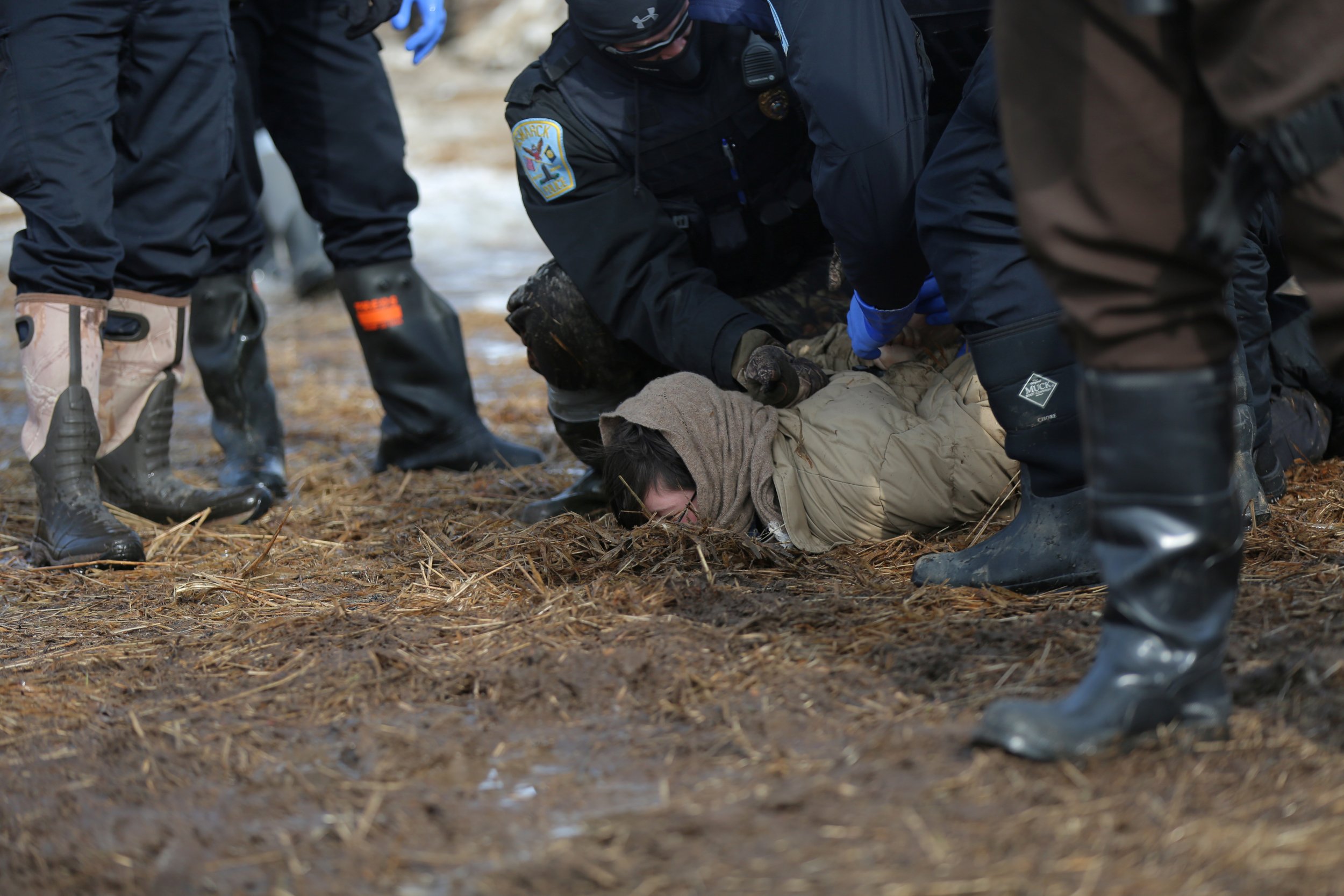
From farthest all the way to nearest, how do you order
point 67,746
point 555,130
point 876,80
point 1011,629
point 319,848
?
→ point 555,130
point 876,80
point 1011,629
point 67,746
point 319,848

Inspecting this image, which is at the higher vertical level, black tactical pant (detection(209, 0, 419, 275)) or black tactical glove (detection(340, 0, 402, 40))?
black tactical glove (detection(340, 0, 402, 40))

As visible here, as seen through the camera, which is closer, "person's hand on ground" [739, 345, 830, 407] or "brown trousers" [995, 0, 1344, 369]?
"brown trousers" [995, 0, 1344, 369]

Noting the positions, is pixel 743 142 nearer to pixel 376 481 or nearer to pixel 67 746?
pixel 376 481

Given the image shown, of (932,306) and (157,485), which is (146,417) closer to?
(157,485)

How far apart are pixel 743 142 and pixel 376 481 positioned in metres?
1.59

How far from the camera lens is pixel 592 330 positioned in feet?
10.9

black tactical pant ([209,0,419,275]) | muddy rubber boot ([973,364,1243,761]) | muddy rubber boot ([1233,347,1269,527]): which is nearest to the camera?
muddy rubber boot ([973,364,1243,761])

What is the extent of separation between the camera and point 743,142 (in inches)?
125

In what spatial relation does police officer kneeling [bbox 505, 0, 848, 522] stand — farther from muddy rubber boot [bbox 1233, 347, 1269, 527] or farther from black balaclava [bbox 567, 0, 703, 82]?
muddy rubber boot [bbox 1233, 347, 1269, 527]

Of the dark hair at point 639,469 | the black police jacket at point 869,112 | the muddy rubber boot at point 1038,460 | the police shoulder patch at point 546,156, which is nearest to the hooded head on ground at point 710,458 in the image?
→ the dark hair at point 639,469

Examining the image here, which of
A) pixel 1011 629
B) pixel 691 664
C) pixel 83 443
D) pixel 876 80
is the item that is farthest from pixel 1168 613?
pixel 83 443

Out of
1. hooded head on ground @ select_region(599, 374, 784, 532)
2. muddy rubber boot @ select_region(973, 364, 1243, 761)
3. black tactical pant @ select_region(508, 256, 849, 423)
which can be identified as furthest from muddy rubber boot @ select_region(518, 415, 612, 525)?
muddy rubber boot @ select_region(973, 364, 1243, 761)

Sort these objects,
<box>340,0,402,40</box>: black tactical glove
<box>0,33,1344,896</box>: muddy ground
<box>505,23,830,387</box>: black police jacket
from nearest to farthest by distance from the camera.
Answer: <box>0,33,1344,896</box>: muddy ground, <box>505,23,830,387</box>: black police jacket, <box>340,0,402,40</box>: black tactical glove

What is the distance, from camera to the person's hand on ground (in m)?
2.81
